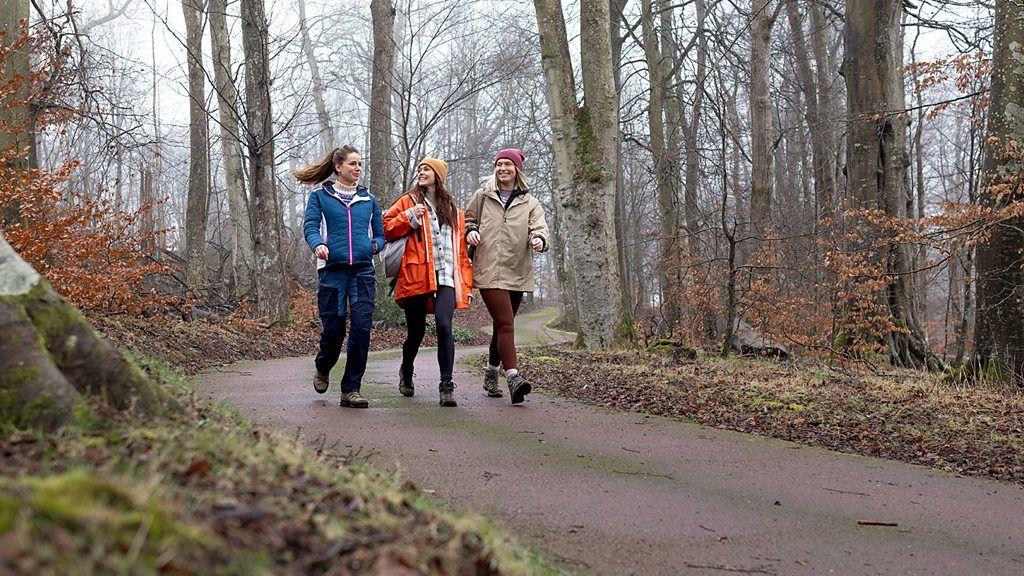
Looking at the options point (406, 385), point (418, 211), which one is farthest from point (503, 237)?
point (406, 385)

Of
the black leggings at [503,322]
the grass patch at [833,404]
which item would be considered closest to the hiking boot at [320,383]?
the black leggings at [503,322]

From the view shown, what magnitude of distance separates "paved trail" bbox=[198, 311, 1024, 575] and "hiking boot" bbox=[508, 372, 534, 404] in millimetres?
191

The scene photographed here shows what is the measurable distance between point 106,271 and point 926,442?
32.0 ft

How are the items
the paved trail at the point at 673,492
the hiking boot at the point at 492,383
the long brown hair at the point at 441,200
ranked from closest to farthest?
1. the paved trail at the point at 673,492
2. the long brown hair at the point at 441,200
3. the hiking boot at the point at 492,383

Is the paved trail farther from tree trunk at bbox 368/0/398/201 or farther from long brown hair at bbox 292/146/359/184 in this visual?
tree trunk at bbox 368/0/398/201

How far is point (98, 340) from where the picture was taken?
3.18 metres

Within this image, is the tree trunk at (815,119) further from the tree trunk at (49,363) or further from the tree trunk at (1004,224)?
the tree trunk at (49,363)

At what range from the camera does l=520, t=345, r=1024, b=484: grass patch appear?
5.86 metres

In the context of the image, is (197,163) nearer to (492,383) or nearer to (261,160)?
(261,160)

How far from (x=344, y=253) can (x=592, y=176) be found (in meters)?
6.04

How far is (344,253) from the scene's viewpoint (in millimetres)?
6652

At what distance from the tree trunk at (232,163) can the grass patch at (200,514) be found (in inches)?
630

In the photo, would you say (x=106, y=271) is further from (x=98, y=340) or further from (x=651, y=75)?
(x=651, y=75)

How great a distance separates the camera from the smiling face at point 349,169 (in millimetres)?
6772
